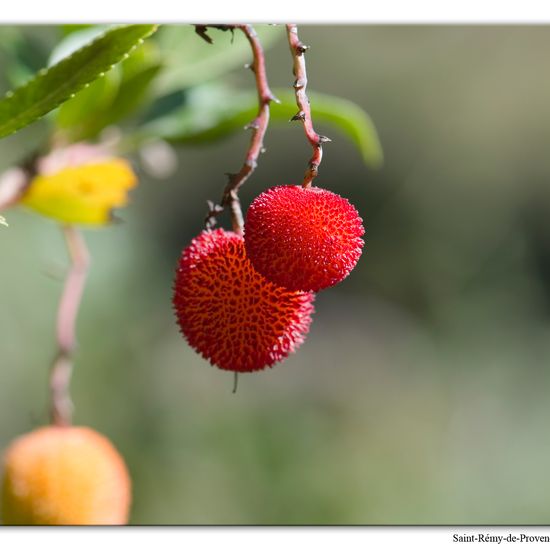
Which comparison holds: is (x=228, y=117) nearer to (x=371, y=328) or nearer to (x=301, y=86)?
(x=301, y=86)

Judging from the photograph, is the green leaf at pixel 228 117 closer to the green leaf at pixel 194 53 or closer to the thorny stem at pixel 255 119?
the green leaf at pixel 194 53

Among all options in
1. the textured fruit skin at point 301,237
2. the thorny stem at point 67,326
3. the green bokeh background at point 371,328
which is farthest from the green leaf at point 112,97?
the green bokeh background at point 371,328

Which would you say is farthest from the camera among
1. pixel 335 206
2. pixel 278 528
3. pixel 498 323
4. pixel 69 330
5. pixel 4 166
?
pixel 498 323

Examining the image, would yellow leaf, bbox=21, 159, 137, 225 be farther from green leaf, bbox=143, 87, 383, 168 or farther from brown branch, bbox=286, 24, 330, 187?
brown branch, bbox=286, 24, 330, 187

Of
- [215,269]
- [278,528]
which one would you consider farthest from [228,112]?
[278,528]

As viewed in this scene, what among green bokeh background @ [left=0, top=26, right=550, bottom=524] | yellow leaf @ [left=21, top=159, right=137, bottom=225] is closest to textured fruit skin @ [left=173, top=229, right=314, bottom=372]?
yellow leaf @ [left=21, top=159, right=137, bottom=225]
